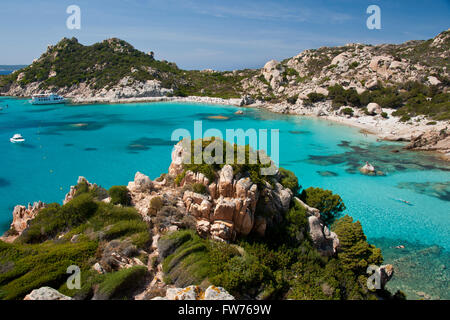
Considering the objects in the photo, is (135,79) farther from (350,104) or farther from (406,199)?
(406,199)

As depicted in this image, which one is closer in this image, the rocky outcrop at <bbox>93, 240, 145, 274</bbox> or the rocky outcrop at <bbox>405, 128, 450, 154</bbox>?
the rocky outcrop at <bbox>93, 240, 145, 274</bbox>

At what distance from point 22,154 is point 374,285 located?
39.8 metres

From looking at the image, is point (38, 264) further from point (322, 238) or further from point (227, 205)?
point (322, 238)

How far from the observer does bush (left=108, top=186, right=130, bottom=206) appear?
40.4ft

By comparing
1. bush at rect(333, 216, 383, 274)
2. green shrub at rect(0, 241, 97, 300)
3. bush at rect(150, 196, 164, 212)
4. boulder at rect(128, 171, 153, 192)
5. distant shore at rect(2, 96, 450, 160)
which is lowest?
bush at rect(333, 216, 383, 274)

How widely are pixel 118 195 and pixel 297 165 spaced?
21996 millimetres

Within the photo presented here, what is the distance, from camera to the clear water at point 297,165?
682 inches

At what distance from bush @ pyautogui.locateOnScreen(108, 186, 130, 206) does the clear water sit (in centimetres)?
1013

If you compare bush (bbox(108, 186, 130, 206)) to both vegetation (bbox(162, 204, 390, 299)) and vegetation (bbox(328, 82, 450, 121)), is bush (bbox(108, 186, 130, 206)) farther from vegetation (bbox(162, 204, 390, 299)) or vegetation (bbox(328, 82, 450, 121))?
vegetation (bbox(328, 82, 450, 121))

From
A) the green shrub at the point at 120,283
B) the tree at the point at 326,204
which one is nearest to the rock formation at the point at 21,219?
the green shrub at the point at 120,283

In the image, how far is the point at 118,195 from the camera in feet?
40.8

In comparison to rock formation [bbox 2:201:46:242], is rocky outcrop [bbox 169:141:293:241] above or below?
above

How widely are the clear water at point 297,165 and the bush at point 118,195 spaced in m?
10.1

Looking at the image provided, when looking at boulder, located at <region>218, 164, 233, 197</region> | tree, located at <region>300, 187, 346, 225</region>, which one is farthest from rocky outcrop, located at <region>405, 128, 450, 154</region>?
boulder, located at <region>218, 164, 233, 197</region>
